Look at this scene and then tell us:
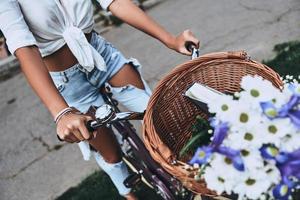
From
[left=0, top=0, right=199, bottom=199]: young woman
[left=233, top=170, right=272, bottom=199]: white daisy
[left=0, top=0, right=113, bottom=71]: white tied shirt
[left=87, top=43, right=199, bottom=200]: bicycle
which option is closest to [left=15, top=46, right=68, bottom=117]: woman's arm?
[left=0, top=0, right=199, bottom=199]: young woman

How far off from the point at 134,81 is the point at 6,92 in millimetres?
3201

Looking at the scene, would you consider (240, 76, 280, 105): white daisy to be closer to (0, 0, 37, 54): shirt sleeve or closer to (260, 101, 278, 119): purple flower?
(260, 101, 278, 119): purple flower

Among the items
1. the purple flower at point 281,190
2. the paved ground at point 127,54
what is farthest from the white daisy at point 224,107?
the paved ground at point 127,54

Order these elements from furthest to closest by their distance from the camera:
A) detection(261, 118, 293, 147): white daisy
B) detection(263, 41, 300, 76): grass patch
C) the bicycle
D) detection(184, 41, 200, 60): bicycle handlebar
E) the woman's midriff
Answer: detection(263, 41, 300, 76): grass patch
the bicycle
the woman's midriff
detection(184, 41, 200, 60): bicycle handlebar
detection(261, 118, 293, 147): white daisy

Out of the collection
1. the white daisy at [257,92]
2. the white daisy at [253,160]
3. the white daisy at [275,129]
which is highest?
the white daisy at [257,92]

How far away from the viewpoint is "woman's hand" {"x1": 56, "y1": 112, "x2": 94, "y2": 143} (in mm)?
1579

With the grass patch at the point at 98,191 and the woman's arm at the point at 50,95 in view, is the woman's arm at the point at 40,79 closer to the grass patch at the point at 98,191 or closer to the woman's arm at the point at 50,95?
the woman's arm at the point at 50,95

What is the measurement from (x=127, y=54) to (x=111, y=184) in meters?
1.96

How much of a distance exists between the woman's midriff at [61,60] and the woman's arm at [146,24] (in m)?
0.31

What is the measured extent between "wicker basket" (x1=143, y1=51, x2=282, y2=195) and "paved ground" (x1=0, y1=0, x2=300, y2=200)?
1944 millimetres

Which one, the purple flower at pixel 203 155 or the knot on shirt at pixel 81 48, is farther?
the knot on shirt at pixel 81 48

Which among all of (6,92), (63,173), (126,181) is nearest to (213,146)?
(126,181)

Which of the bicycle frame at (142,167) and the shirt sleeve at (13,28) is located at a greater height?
the shirt sleeve at (13,28)

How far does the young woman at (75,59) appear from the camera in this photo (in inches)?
68.9
